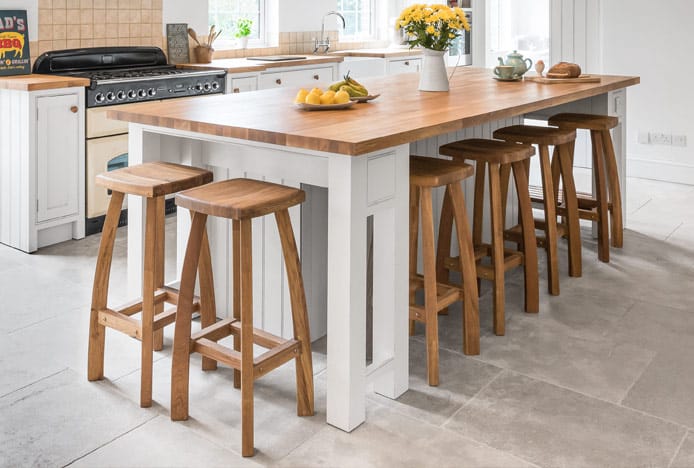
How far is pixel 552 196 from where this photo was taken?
364 cm

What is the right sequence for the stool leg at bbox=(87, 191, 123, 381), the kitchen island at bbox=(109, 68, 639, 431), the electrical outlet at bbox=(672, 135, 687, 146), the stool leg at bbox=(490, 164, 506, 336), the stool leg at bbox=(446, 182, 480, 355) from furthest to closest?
the electrical outlet at bbox=(672, 135, 687, 146) → the stool leg at bbox=(490, 164, 506, 336) → the stool leg at bbox=(446, 182, 480, 355) → the stool leg at bbox=(87, 191, 123, 381) → the kitchen island at bbox=(109, 68, 639, 431)

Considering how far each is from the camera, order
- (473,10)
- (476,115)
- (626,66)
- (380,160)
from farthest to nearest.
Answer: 1. (473,10)
2. (626,66)
3. (476,115)
4. (380,160)

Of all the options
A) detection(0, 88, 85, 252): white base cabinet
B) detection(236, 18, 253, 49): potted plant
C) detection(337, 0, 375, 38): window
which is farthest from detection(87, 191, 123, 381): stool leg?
detection(337, 0, 375, 38): window

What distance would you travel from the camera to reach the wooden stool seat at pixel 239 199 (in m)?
2.26

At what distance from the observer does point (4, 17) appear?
449 cm

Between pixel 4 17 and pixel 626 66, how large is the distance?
185 inches

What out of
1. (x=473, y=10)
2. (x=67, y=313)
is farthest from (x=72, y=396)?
(x=473, y=10)

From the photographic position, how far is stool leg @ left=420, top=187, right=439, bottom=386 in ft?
9.02

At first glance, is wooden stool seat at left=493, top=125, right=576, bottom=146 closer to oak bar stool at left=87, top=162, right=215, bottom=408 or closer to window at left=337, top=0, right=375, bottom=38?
oak bar stool at left=87, top=162, right=215, bottom=408

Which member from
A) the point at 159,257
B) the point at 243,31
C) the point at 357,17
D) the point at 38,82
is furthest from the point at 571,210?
the point at 357,17

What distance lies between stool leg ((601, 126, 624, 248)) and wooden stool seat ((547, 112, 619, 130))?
69 mm

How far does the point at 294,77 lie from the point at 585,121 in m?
2.65

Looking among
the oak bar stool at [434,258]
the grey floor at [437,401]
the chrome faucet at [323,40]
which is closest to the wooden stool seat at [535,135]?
the grey floor at [437,401]

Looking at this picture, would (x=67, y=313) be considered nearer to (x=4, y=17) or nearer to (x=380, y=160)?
(x=380, y=160)
